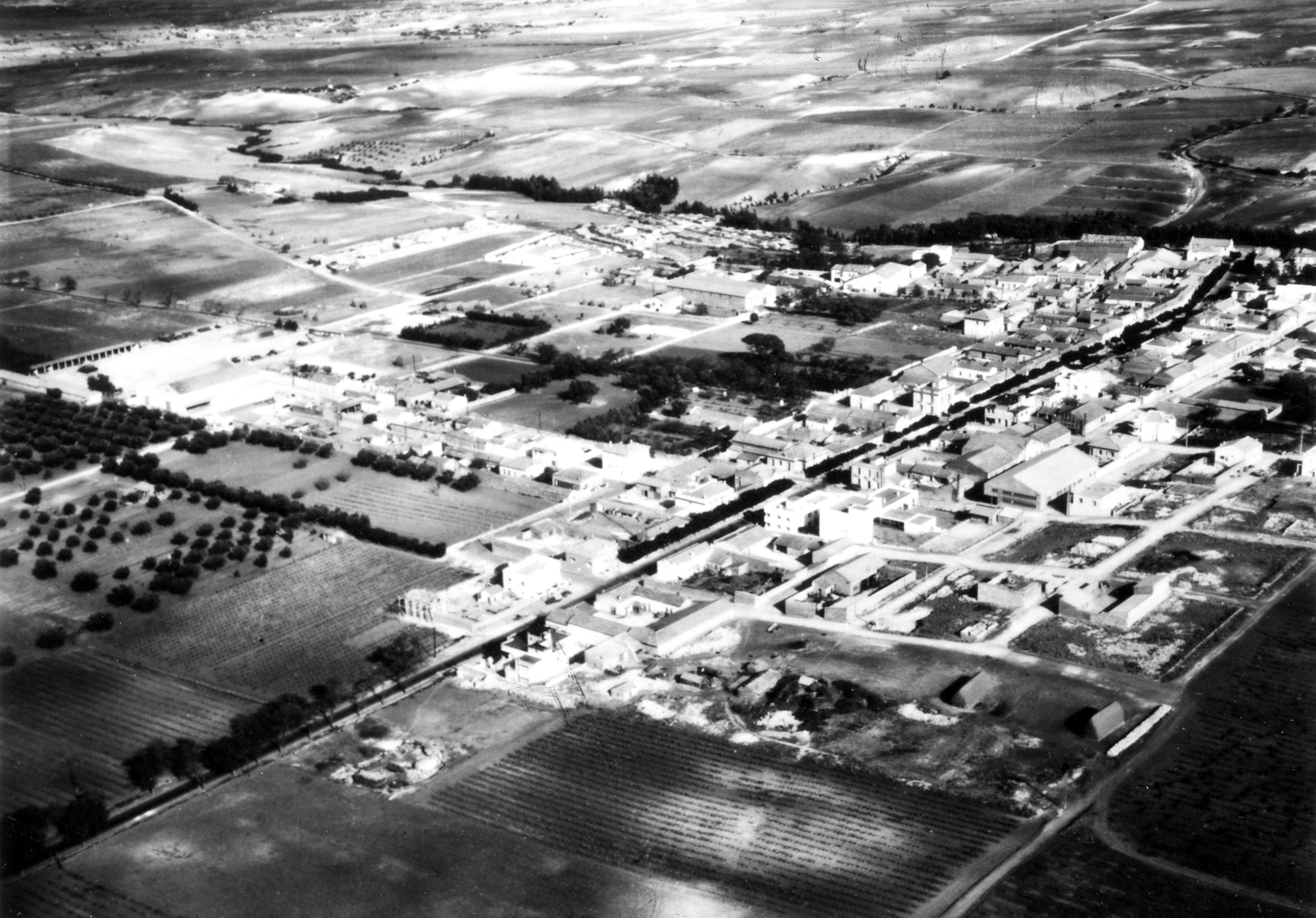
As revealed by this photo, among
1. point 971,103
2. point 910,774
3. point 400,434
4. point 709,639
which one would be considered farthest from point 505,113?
point 910,774

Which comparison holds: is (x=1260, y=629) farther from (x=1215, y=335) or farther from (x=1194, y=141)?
(x=1194, y=141)

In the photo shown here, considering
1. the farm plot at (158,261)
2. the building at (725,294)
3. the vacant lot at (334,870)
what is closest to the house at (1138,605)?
the vacant lot at (334,870)

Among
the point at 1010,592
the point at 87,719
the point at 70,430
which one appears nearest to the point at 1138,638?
the point at 1010,592

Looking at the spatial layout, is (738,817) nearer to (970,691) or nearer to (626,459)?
(970,691)

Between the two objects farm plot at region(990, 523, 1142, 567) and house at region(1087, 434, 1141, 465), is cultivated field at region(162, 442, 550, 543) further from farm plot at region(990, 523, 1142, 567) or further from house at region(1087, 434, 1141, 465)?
house at region(1087, 434, 1141, 465)

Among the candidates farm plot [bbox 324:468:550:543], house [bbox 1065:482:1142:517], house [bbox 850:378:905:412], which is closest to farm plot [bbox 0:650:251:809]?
farm plot [bbox 324:468:550:543]

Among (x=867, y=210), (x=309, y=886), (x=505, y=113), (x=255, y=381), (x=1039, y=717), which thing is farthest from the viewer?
(x=505, y=113)
